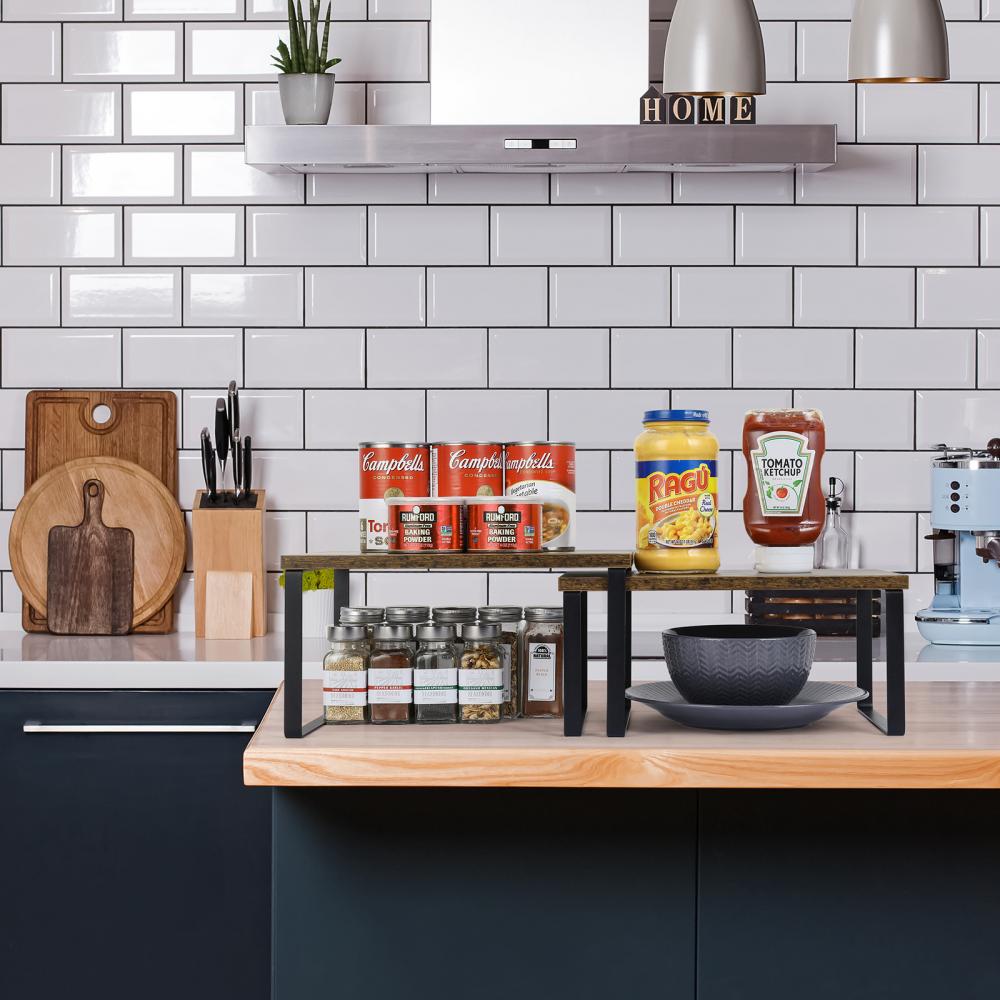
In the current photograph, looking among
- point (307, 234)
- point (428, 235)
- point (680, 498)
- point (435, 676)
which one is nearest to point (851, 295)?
point (428, 235)

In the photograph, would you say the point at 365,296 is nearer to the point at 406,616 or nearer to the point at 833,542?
the point at 833,542

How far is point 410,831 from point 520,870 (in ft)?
0.46

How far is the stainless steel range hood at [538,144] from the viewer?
8.04 ft

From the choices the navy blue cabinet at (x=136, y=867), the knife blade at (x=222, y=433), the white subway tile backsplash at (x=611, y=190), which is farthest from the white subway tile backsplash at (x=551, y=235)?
the navy blue cabinet at (x=136, y=867)

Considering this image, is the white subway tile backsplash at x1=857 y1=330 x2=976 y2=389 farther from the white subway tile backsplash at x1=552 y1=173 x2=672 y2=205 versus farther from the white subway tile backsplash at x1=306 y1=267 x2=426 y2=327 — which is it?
the white subway tile backsplash at x1=306 y1=267 x2=426 y2=327

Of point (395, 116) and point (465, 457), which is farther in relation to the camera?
point (395, 116)

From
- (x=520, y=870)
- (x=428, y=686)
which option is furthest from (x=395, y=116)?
(x=520, y=870)

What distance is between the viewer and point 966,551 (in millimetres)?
2525

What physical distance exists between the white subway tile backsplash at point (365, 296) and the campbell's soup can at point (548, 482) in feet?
4.41

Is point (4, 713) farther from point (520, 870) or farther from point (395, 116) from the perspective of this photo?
point (395, 116)

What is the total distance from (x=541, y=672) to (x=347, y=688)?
25cm

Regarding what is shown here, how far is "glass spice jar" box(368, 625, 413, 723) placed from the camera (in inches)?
60.2

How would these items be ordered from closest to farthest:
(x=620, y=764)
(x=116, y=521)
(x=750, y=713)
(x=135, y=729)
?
(x=620, y=764)
(x=750, y=713)
(x=135, y=729)
(x=116, y=521)

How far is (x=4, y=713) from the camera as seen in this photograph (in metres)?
2.24
